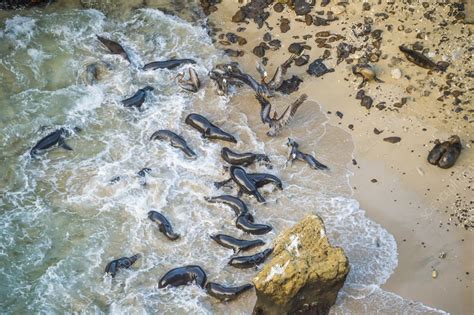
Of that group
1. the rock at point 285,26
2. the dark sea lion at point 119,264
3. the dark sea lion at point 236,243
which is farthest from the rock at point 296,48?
the dark sea lion at point 119,264

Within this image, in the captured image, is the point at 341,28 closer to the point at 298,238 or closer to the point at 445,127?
the point at 445,127

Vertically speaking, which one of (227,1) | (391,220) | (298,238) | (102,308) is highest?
(227,1)

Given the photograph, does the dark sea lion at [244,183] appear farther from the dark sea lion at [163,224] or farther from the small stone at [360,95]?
the small stone at [360,95]

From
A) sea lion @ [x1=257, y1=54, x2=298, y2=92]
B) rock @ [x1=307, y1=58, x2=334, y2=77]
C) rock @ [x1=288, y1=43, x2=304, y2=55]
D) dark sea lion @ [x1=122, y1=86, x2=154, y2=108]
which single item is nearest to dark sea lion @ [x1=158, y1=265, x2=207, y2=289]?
dark sea lion @ [x1=122, y1=86, x2=154, y2=108]

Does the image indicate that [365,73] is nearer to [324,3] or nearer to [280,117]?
[280,117]

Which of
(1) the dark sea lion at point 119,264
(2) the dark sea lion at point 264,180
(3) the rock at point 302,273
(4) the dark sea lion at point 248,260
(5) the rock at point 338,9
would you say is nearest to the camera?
(3) the rock at point 302,273

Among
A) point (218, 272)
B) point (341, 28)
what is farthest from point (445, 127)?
point (218, 272)

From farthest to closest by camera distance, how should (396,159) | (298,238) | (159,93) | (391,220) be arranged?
(159,93), (396,159), (391,220), (298,238)
